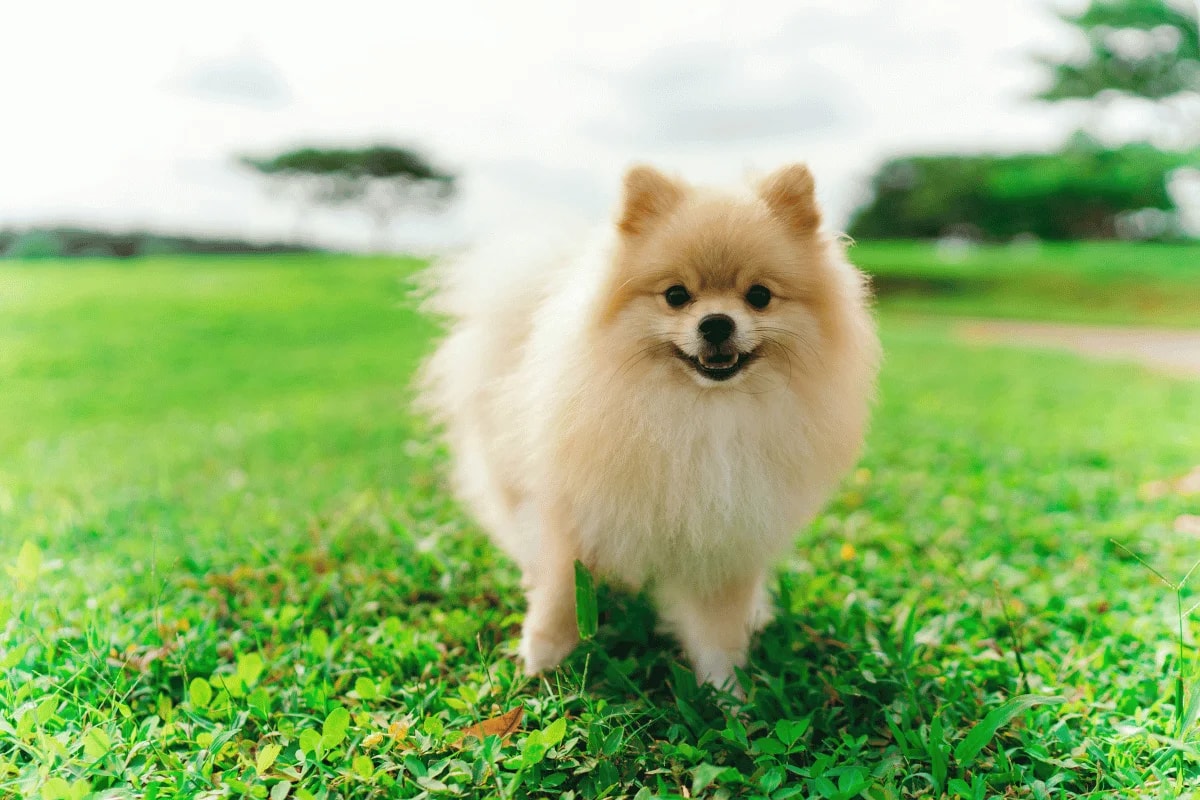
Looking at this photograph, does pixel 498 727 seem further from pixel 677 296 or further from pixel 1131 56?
pixel 1131 56

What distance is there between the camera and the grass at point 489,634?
1909 mm

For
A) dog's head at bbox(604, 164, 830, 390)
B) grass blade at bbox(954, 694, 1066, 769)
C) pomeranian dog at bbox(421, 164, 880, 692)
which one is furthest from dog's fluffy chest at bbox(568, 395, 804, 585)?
grass blade at bbox(954, 694, 1066, 769)

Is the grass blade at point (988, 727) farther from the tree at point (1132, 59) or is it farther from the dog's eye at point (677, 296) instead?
the tree at point (1132, 59)

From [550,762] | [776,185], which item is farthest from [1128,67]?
[550,762]

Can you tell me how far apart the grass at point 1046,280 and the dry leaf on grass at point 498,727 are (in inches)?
628

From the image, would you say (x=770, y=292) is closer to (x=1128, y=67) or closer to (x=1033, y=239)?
(x=1128, y=67)

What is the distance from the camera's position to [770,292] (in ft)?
7.07

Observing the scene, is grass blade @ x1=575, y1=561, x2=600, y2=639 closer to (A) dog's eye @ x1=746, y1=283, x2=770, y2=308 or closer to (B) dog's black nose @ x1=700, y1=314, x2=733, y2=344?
(B) dog's black nose @ x1=700, y1=314, x2=733, y2=344

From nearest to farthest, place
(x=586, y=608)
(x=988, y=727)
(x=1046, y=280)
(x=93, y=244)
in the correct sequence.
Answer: (x=988, y=727)
(x=586, y=608)
(x=93, y=244)
(x=1046, y=280)

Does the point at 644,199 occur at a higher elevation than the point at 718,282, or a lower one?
higher

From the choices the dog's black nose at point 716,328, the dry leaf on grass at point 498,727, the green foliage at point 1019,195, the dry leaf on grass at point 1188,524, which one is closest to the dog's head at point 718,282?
the dog's black nose at point 716,328

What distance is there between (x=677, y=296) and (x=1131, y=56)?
57.6 feet

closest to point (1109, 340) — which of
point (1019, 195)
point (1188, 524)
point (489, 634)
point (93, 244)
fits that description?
point (1019, 195)

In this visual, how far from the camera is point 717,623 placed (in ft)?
7.70
